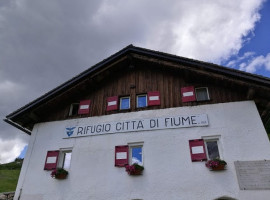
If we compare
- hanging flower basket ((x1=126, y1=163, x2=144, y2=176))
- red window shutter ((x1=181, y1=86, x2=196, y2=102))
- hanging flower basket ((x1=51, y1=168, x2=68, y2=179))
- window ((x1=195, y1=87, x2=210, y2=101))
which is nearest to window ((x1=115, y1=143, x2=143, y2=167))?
hanging flower basket ((x1=126, y1=163, x2=144, y2=176))

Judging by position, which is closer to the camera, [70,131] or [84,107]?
[70,131]

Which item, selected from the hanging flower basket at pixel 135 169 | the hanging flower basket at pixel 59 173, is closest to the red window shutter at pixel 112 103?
the hanging flower basket at pixel 135 169

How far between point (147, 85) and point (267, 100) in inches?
187

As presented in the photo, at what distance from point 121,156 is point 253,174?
448 centimetres

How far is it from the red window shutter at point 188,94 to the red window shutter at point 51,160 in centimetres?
575

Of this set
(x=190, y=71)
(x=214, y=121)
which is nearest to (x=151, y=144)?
(x=214, y=121)

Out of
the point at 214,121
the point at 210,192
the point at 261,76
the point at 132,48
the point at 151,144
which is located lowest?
the point at 210,192

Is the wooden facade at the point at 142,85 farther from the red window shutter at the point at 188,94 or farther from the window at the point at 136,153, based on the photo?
the window at the point at 136,153

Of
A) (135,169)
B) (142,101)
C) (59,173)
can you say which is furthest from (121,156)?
(142,101)

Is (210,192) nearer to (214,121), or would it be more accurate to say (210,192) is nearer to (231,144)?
(231,144)

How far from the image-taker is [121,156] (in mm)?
8422

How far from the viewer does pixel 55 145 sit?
954 cm

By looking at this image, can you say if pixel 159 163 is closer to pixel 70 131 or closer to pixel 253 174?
pixel 253 174

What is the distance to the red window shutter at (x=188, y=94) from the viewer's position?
8938 millimetres
